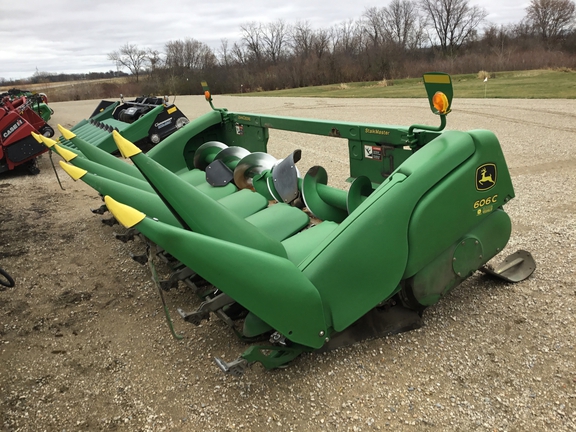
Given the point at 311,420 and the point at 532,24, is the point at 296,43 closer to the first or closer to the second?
the point at 532,24

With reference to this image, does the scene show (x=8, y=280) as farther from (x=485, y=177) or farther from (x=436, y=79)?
(x=485, y=177)

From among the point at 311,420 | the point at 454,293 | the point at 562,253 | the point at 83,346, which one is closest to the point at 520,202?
the point at 562,253

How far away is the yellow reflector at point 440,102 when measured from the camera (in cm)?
210

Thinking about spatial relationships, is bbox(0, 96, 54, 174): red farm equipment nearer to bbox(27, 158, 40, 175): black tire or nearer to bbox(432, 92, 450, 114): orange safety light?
bbox(27, 158, 40, 175): black tire

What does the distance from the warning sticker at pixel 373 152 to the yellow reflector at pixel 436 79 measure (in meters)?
0.83

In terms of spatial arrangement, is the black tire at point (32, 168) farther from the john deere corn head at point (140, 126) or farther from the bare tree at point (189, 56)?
the bare tree at point (189, 56)

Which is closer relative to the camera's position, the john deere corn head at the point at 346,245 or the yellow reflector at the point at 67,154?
the john deere corn head at the point at 346,245

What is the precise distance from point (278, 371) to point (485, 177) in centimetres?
141

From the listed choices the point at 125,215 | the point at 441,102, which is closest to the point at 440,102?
the point at 441,102

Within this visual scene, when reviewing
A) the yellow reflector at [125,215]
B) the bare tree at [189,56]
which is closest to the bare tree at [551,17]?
the bare tree at [189,56]

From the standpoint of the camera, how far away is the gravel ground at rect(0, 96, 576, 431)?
6.55 feet

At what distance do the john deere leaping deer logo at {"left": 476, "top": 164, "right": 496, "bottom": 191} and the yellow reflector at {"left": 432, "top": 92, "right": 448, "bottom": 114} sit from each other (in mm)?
355

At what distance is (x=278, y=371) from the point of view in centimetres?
225

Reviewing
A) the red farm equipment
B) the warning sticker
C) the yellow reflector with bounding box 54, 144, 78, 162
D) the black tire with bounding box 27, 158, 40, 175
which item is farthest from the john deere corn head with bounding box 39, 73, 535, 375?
the black tire with bounding box 27, 158, 40, 175
